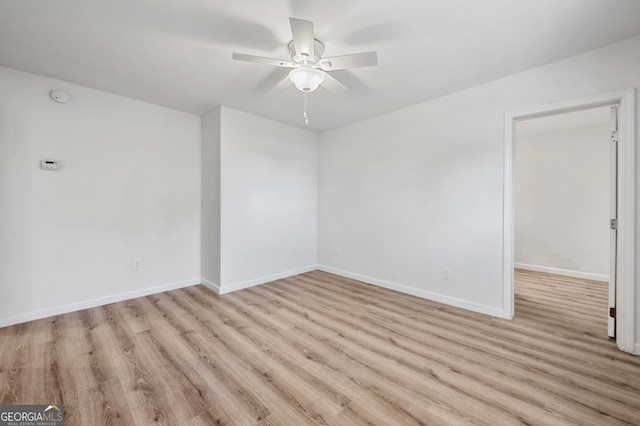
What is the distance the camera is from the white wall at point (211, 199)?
343cm

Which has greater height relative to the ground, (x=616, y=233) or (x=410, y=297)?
(x=616, y=233)

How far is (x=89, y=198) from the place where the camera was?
288 cm

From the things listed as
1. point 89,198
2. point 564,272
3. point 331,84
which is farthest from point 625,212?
point 89,198

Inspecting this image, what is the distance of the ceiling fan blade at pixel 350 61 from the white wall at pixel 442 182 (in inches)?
64.8

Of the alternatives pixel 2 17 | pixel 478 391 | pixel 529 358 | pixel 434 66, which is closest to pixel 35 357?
pixel 2 17

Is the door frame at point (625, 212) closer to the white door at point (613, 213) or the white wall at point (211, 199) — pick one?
the white door at point (613, 213)

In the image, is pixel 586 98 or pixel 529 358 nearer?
pixel 529 358

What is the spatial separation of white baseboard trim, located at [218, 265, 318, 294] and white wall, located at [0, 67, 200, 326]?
2.35 feet

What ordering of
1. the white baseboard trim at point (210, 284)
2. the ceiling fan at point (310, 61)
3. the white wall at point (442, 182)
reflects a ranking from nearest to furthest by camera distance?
the ceiling fan at point (310, 61) → the white wall at point (442, 182) → the white baseboard trim at point (210, 284)

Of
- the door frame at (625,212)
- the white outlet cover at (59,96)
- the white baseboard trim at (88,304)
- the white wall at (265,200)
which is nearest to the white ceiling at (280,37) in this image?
the white outlet cover at (59,96)

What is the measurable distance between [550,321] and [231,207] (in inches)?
152

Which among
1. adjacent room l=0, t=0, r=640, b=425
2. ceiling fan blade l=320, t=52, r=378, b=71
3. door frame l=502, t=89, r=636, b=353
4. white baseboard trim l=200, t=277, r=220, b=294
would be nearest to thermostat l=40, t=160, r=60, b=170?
adjacent room l=0, t=0, r=640, b=425

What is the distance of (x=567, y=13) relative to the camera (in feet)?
5.70

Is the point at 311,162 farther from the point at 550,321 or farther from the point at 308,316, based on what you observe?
the point at 550,321
